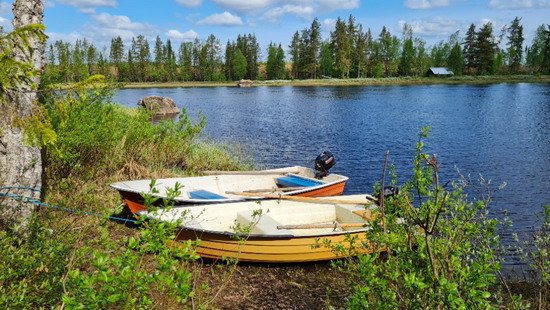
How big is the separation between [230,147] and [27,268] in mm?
17952

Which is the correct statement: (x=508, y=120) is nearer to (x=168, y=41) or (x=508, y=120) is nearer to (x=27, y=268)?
(x=27, y=268)

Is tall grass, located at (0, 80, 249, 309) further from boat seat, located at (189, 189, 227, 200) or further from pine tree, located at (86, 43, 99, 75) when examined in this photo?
pine tree, located at (86, 43, 99, 75)

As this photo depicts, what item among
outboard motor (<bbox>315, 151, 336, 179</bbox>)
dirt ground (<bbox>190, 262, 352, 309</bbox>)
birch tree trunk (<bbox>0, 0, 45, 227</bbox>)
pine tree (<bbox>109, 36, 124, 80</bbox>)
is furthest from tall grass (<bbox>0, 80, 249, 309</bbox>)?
pine tree (<bbox>109, 36, 124, 80</bbox>)

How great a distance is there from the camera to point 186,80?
11419 centimetres

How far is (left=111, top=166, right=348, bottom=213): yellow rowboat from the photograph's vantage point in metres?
10.2

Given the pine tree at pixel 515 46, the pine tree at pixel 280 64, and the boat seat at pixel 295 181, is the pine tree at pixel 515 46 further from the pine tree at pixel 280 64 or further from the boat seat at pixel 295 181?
the boat seat at pixel 295 181

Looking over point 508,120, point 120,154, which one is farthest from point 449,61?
point 120,154

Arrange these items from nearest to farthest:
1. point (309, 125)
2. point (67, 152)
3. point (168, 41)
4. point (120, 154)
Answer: point (67, 152), point (120, 154), point (309, 125), point (168, 41)

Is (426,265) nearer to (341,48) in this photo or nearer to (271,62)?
(341,48)

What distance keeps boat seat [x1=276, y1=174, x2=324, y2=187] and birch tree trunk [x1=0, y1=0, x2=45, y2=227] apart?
7.16 m

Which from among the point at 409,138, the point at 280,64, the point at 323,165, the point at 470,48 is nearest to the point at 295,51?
the point at 280,64

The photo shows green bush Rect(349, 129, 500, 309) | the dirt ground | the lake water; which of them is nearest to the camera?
green bush Rect(349, 129, 500, 309)

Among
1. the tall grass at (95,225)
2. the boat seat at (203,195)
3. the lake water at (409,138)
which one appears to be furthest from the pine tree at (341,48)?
the boat seat at (203,195)

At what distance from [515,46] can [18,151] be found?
11988 centimetres
